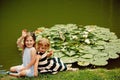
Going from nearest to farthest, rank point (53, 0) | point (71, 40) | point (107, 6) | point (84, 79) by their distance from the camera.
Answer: point (84, 79) → point (71, 40) → point (107, 6) → point (53, 0)

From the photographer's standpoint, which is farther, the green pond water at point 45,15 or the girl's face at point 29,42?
the green pond water at point 45,15

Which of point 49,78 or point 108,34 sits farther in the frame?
point 108,34

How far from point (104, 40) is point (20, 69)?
75.5 inches

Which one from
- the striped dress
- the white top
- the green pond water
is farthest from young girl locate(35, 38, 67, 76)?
the green pond water

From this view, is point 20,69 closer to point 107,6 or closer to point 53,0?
point 107,6

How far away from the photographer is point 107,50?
4777 mm

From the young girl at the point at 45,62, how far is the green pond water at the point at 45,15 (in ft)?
3.20

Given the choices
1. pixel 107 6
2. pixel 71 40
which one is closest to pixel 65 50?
pixel 71 40

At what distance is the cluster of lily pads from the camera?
455 cm

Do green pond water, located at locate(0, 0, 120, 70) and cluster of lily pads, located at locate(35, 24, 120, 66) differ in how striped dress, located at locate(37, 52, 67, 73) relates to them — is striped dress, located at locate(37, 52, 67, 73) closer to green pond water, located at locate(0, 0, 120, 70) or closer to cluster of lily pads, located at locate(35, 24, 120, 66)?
cluster of lily pads, located at locate(35, 24, 120, 66)

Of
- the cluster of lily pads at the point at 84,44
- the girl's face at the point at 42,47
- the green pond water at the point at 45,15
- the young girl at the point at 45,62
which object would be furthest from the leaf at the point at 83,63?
the green pond water at the point at 45,15

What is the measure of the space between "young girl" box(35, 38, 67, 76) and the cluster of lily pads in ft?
Answer: 1.98

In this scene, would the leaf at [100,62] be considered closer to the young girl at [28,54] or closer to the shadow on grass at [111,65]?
the shadow on grass at [111,65]

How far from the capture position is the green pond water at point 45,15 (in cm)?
559
